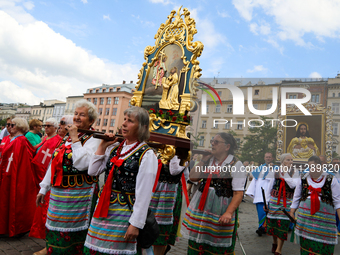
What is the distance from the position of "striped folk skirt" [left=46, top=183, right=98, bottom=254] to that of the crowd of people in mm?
10

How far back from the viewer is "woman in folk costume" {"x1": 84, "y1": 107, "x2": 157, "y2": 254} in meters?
2.20

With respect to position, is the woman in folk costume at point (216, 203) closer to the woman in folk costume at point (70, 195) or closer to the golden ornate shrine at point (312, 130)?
the golden ornate shrine at point (312, 130)

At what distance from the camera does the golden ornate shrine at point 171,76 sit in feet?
18.3

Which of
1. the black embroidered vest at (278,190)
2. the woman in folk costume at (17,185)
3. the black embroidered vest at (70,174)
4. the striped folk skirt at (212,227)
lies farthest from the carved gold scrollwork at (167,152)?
the black embroidered vest at (278,190)

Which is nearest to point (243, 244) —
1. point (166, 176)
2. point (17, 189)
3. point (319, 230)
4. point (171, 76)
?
point (319, 230)

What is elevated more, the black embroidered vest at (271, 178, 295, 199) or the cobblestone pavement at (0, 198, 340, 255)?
the black embroidered vest at (271, 178, 295, 199)

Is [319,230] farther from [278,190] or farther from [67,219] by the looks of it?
[67,219]

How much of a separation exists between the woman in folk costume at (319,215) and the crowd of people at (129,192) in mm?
12

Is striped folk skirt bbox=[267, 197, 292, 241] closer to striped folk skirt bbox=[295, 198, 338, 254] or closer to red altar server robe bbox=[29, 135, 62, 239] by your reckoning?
striped folk skirt bbox=[295, 198, 338, 254]

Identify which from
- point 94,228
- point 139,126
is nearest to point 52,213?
point 94,228

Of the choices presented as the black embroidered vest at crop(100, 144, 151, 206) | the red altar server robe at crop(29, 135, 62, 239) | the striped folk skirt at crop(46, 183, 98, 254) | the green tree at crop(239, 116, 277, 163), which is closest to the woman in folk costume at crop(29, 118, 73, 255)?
the red altar server robe at crop(29, 135, 62, 239)

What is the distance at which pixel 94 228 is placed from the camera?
2293 mm

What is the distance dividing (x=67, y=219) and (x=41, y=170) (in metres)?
2.29

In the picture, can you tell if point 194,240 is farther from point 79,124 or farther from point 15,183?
point 15,183
